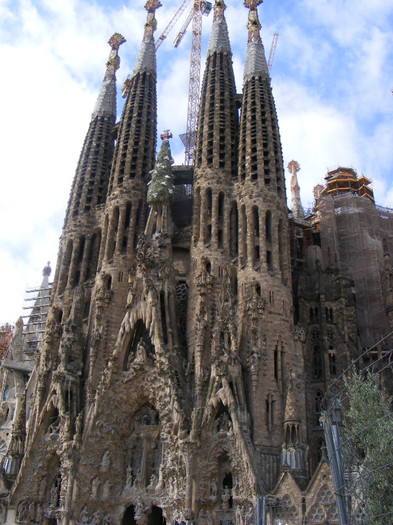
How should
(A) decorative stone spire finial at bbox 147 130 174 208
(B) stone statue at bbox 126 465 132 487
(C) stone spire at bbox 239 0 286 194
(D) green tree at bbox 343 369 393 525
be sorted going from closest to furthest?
(D) green tree at bbox 343 369 393 525 < (B) stone statue at bbox 126 465 132 487 < (C) stone spire at bbox 239 0 286 194 < (A) decorative stone spire finial at bbox 147 130 174 208

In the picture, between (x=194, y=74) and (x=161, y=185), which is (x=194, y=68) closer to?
(x=194, y=74)

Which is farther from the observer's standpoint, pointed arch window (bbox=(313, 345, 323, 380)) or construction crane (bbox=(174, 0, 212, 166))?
construction crane (bbox=(174, 0, 212, 166))

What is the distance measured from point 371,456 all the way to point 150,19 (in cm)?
3854

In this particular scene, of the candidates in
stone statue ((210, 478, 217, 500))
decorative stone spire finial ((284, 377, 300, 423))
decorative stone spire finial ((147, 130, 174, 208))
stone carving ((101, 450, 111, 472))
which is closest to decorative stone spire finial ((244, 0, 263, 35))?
decorative stone spire finial ((147, 130, 174, 208))

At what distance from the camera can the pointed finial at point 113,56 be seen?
142ft

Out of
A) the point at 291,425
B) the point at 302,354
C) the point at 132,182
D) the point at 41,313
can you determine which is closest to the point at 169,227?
the point at 132,182

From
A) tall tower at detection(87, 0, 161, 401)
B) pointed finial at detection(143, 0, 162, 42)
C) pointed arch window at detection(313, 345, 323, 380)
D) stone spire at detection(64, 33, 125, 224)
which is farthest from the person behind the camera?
pointed finial at detection(143, 0, 162, 42)

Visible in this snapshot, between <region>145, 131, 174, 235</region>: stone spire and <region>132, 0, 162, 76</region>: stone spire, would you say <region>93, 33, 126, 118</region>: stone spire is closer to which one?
<region>132, 0, 162, 76</region>: stone spire

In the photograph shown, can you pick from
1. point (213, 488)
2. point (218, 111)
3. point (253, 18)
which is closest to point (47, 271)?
point (218, 111)

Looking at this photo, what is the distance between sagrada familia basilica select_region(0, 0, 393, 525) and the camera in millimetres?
23406

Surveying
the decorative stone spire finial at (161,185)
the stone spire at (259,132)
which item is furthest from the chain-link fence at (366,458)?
the decorative stone spire finial at (161,185)

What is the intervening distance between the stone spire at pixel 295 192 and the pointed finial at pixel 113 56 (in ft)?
62.5

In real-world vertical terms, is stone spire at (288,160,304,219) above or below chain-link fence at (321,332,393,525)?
above

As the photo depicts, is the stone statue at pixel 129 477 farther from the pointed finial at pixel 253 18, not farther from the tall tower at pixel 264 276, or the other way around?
the pointed finial at pixel 253 18
